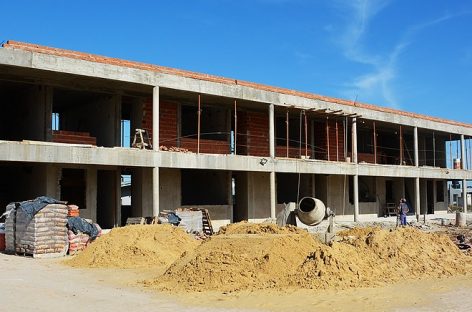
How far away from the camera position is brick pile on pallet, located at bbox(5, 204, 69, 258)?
14.9 m

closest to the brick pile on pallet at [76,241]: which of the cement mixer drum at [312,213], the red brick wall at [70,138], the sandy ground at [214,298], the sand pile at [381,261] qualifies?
the sandy ground at [214,298]

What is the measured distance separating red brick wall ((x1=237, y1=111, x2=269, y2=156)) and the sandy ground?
15387 millimetres

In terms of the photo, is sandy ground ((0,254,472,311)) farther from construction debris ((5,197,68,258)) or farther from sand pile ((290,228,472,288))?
construction debris ((5,197,68,258))

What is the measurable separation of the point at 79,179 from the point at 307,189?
13.2 m

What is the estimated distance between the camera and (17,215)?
15375 mm

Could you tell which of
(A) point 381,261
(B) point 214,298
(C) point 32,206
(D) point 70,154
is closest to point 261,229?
(A) point 381,261

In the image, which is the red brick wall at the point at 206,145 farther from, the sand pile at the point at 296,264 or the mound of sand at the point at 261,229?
the sand pile at the point at 296,264

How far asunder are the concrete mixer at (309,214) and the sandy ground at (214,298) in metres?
4.87

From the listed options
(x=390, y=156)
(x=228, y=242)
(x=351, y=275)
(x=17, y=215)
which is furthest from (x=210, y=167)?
(x=390, y=156)

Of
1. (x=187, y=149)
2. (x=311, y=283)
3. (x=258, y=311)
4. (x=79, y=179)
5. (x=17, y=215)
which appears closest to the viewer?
(x=258, y=311)

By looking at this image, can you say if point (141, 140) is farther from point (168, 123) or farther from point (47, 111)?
point (47, 111)

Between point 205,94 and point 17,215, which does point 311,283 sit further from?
point 205,94

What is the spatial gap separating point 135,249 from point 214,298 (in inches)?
211

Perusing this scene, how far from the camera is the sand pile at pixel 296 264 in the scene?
10.3m
